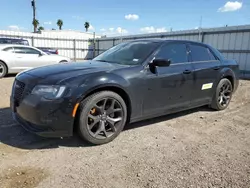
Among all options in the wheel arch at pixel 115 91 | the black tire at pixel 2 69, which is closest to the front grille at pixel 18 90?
the wheel arch at pixel 115 91

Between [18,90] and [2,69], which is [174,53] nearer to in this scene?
[18,90]

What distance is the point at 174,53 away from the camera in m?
3.97

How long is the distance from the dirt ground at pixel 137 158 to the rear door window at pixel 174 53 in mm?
1202

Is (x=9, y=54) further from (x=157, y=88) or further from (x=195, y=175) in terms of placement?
(x=195, y=175)

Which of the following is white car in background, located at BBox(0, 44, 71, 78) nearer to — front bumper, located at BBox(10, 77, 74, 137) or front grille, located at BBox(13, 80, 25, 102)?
front grille, located at BBox(13, 80, 25, 102)

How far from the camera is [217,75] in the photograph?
468 cm

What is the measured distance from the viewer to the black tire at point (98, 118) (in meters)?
2.90

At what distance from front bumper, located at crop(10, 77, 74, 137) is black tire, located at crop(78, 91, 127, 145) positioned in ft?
0.53

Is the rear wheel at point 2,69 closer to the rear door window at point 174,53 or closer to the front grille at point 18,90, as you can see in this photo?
the front grille at point 18,90

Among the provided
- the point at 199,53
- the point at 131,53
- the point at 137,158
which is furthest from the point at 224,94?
the point at 137,158

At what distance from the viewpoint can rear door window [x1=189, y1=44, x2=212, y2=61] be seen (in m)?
4.33

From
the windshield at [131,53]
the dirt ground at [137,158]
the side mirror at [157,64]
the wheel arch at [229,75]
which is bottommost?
the dirt ground at [137,158]

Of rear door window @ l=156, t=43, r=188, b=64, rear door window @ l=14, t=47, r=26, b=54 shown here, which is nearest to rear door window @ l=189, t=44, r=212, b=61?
rear door window @ l=156, t=43, r=188, b=64

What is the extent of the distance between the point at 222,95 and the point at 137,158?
10.3 ft
